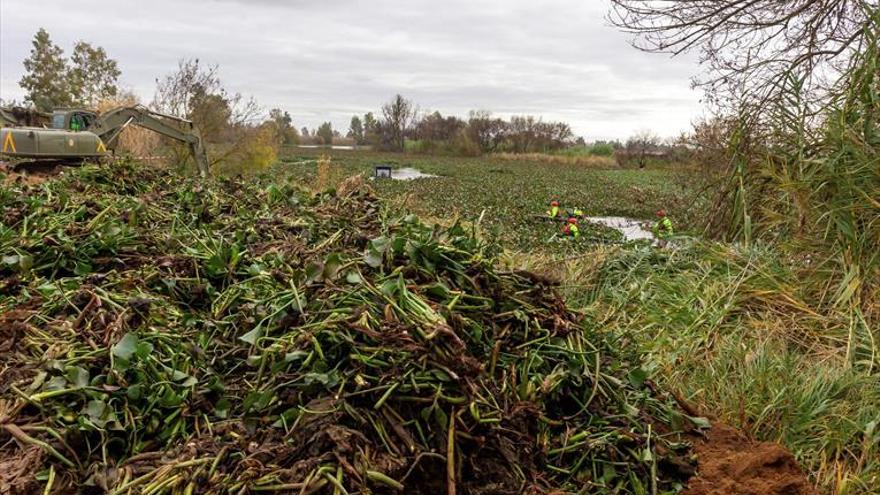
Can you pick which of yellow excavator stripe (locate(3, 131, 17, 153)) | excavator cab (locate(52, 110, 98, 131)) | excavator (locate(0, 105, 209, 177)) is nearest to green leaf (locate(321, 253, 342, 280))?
excavator (locate(0, 105, 209, 177))

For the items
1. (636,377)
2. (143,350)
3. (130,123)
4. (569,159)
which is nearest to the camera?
(143,350)

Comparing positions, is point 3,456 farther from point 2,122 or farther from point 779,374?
point 2,122

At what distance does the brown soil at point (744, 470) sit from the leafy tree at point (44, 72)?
1316 inches

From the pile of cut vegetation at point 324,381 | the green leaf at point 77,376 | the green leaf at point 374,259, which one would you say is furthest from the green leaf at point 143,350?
the green leaf at point 374,259

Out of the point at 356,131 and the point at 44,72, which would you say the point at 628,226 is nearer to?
the point at 44,72

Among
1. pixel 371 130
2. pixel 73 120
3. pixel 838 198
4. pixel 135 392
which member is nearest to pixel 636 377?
pixel 135 392

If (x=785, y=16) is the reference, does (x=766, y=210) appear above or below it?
below

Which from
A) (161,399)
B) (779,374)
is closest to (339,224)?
(161,399)

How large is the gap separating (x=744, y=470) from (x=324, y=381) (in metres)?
1.53

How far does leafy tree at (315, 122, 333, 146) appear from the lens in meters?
72.6

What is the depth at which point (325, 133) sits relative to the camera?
74312mm

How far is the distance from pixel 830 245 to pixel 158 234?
4091mm

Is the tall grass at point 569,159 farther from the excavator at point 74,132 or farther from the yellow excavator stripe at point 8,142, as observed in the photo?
the yellow excavator stripe at point 8,142

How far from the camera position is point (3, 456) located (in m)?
1.69
